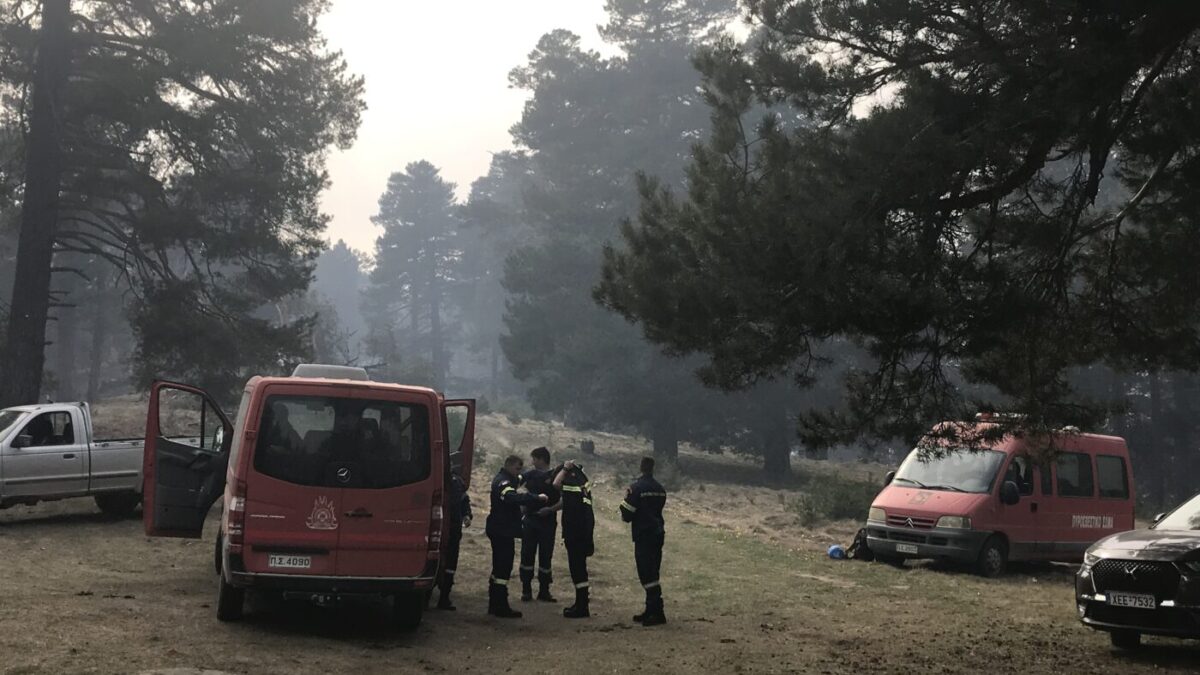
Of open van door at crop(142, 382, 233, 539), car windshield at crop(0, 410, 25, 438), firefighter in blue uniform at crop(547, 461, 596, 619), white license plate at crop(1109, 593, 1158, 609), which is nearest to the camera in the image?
white license plate at crop(1109, 593, 1158, 609)

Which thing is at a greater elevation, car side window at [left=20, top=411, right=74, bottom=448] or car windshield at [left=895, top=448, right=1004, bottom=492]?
car side window at [left=20, top=411, right=74, bottom=448]

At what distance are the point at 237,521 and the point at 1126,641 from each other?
8186mm

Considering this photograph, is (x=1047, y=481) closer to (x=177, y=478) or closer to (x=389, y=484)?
(x=389, y=484)

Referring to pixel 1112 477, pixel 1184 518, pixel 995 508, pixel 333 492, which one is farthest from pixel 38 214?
pixel 1184 518

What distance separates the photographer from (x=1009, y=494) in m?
17.9

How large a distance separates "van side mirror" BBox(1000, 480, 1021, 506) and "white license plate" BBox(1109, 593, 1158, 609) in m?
7.33

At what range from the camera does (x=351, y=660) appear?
33.0ft

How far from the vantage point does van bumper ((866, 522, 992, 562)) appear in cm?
1780

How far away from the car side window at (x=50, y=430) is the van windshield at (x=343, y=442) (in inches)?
391

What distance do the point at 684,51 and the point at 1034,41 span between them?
161ft

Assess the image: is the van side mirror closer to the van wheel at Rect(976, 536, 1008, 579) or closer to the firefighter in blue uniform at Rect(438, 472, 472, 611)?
the van wheel at Rect(976, 536, 1008, 579)

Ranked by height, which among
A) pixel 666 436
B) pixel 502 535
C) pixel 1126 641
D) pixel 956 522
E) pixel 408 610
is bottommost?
pixel 1126 641

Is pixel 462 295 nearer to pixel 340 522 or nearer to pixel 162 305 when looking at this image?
pixel 162 305

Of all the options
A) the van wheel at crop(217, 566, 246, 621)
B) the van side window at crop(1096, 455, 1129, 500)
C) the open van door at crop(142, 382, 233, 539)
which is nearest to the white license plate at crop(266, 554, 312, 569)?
the van wheel at crop(217, 566, 246, 621)
